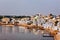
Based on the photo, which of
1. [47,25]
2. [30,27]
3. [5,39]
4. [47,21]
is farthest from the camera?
[30,27]

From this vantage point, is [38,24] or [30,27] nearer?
[38,24]

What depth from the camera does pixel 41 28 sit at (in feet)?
36.4

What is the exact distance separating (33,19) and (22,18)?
65cm

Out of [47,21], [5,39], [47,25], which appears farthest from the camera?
[47,21]

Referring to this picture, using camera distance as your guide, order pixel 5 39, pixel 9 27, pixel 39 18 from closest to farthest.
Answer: pixel 5 39 → pixel 39 18 → pixel 9 27

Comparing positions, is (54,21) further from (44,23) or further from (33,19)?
(33,19)

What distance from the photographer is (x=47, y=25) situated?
997 cm

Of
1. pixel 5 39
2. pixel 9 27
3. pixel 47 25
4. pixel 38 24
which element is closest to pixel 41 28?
pixel 38 24

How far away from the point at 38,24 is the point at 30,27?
4.39ft

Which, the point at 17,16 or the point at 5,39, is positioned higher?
the point at 17,16

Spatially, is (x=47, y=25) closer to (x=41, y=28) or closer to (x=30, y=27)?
(x=41, y=28)

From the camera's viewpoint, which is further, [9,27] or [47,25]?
[9,27]

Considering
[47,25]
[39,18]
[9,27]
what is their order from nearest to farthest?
[47,25] → [39,18] → [9,27]

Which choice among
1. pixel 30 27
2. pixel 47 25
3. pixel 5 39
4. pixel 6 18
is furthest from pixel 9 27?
pixel 5 39
